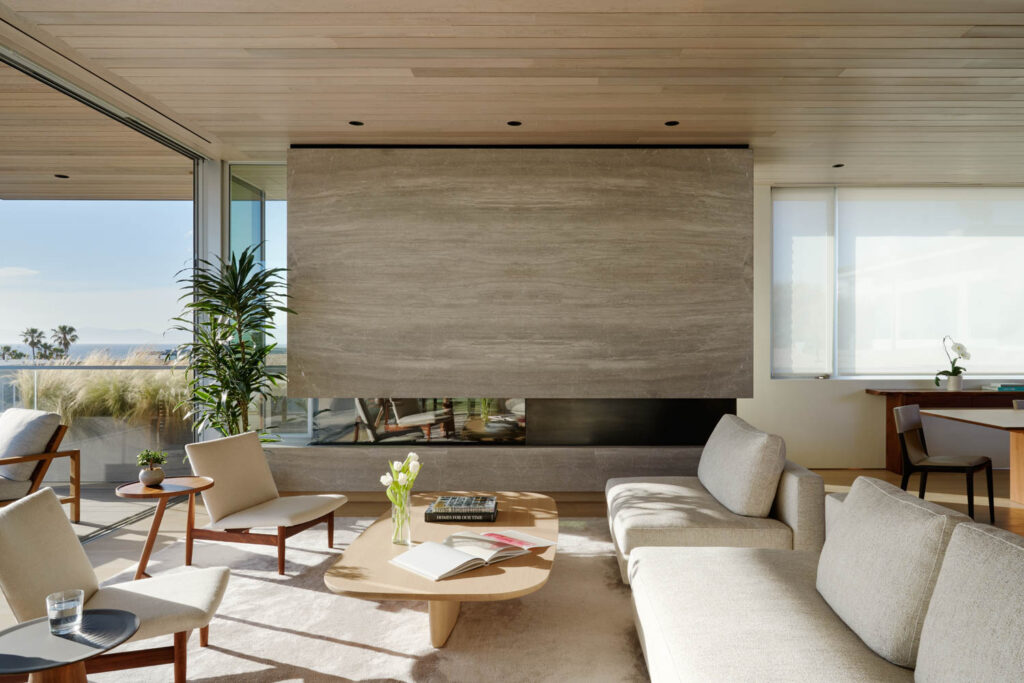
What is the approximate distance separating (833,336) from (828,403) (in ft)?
2.20

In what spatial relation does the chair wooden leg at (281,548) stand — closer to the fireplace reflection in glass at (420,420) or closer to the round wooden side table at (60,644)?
the round wooden side table at (60,644)

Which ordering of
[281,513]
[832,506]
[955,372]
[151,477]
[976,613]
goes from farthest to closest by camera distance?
[955,372] → [281,513] → [151,477] → [832,506] → [976,613]

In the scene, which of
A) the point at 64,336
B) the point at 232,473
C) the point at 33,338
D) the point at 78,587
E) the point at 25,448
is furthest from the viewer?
the point at 64,336

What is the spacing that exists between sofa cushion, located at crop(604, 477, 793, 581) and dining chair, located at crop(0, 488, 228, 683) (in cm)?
179

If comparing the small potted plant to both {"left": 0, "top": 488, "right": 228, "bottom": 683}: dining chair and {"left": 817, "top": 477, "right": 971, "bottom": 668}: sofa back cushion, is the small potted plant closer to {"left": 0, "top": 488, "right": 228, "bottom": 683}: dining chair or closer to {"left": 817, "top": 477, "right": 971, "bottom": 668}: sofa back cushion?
{"left": 0, "top": 488, "right": 228, "bottom": 683}: dining chair

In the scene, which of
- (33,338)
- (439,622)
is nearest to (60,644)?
(439,622)

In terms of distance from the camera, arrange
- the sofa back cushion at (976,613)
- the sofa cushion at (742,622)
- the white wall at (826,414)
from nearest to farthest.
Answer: the sofa back cushion at (976,613) < the sofa cushion at (742,622) < the white wall at (826,414)

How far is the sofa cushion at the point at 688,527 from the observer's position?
2.95 meters

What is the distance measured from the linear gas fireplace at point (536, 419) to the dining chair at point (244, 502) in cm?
142

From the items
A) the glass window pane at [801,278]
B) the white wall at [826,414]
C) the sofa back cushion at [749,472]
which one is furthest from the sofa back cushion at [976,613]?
Answer: the glass window pane at [801,278]

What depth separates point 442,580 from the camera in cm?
233

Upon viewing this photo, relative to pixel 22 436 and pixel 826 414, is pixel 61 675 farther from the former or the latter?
pixel 826 414

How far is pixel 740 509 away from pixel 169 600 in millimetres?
2487

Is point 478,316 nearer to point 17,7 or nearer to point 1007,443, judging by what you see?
point 17,7
